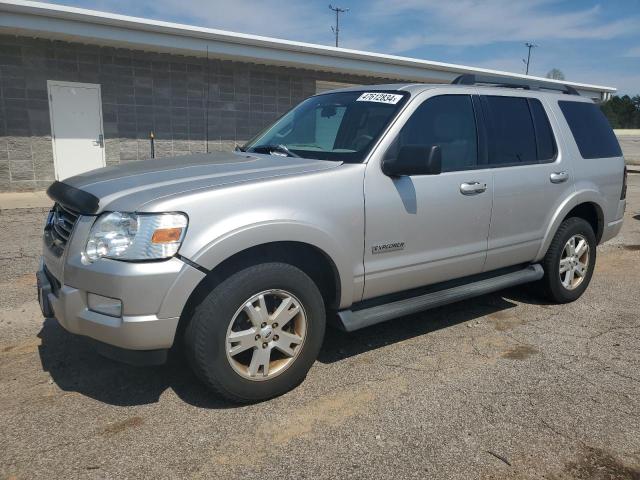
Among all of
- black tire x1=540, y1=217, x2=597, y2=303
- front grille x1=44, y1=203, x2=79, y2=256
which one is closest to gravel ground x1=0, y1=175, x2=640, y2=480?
black tire x1=540, y1=217, x2=597, y2=303

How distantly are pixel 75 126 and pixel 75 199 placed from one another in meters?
9.29

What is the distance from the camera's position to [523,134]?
442 cm

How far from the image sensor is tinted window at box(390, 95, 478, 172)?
3676 millimetres

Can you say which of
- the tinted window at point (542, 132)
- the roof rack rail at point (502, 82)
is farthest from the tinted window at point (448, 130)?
the tinted window at point (542, 132)

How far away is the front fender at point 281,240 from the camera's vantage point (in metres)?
2.72

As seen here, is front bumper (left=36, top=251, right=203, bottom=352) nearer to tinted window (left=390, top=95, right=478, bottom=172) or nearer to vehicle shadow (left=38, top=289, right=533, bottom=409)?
vehicle shadow (left=38, top=289, right=533, bottom=409)

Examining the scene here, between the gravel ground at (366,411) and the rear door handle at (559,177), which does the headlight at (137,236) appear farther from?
the rear door handle at (559,177)

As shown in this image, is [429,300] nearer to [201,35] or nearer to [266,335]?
[266,335]

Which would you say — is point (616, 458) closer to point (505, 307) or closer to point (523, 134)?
point (505, 307)

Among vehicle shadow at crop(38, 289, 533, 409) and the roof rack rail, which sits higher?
the roof rack rail

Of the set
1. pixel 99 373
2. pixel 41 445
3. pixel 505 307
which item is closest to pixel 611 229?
pixel 505 307

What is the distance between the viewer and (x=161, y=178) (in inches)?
120

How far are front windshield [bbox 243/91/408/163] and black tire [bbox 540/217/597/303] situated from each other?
2116 mm

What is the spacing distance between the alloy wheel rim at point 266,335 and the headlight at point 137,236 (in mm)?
548
